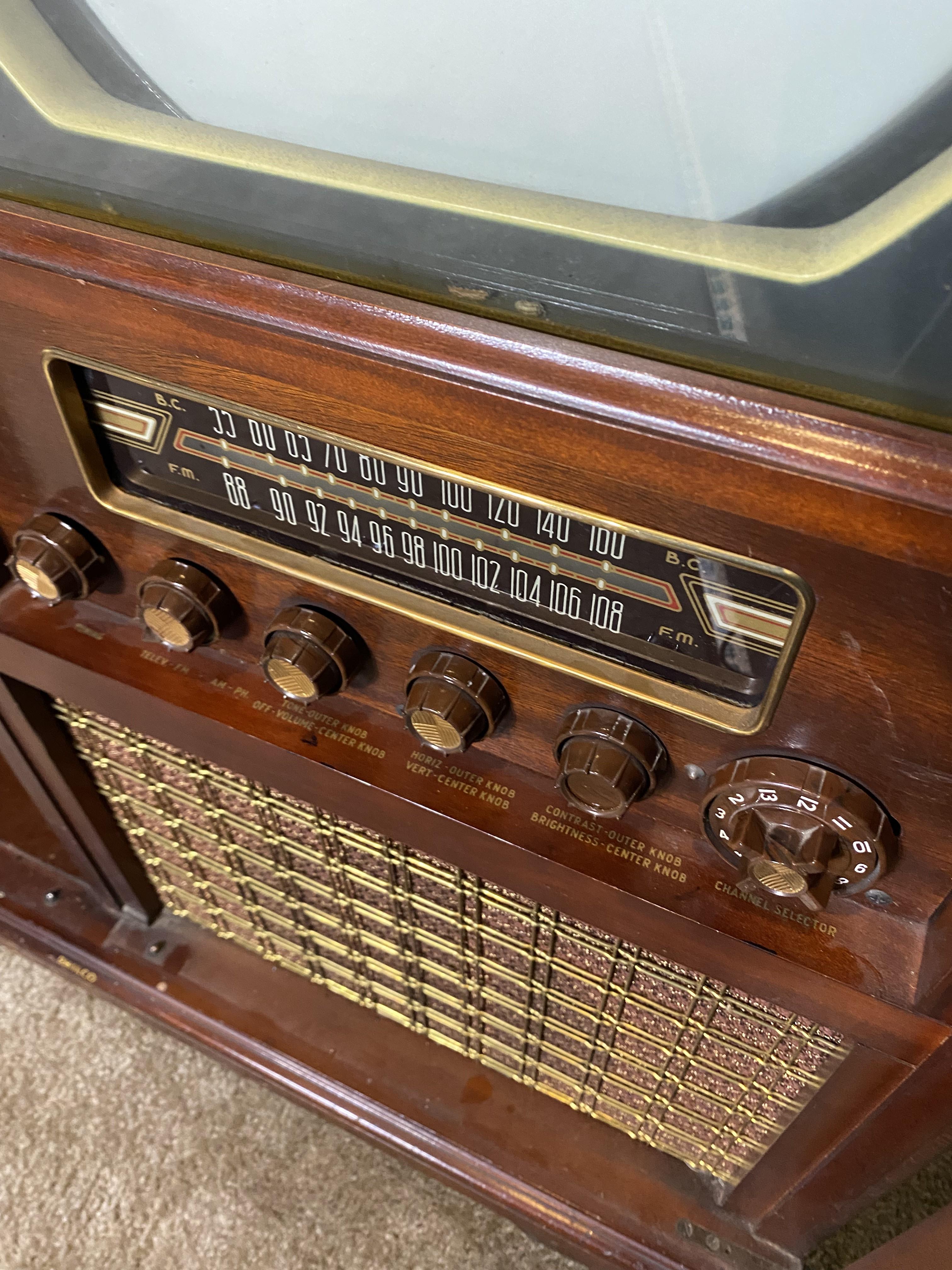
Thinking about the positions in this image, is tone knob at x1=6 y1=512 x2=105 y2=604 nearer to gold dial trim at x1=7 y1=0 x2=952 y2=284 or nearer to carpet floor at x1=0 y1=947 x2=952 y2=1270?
gold dial trim at x1=7 y1=0 x2=952 y2=284

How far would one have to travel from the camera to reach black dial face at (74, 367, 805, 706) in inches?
16.9

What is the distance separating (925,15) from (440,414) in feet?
0.76

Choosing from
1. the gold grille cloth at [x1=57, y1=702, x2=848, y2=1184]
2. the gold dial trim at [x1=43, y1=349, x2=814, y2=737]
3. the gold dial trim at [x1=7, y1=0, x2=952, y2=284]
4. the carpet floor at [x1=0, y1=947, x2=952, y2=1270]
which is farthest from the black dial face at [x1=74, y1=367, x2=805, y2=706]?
the carpet floor at [x1=0, y1=947, x2=952, y2=1270]

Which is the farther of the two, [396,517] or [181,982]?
[181,982]

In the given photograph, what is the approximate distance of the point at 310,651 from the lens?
0.57 metres

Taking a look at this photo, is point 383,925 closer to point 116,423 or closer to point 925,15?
point 116,423

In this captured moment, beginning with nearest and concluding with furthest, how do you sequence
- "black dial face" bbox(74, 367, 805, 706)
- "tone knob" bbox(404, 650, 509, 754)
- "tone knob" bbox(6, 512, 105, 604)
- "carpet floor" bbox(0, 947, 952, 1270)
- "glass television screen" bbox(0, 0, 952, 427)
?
"glass television screen" bbox(0, 0, 952, 427), "black dial face" bbox(74, 367, 805, 706), "tone knob" bbox(404, 650, 509, 754), "tone knob" bbox(6, 512, 105, 604), "carpet floor" bbox(0, 947, 952, 1270)

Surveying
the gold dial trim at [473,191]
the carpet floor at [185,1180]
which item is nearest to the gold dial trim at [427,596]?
the gold dial trim at [473,191]

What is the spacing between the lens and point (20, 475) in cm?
64

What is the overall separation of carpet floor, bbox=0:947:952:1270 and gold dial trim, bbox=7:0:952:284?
1.12 metres

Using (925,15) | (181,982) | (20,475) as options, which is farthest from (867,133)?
(181,982)

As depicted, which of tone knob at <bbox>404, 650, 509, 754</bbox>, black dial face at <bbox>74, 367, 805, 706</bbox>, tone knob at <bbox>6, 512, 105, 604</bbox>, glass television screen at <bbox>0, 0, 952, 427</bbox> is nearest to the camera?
glass television screen at <bbox>0, 0, 952, 427</bbox>

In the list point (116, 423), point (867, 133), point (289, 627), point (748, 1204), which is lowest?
point (748, 1204)

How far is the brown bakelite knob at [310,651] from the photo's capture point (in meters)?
0.57
